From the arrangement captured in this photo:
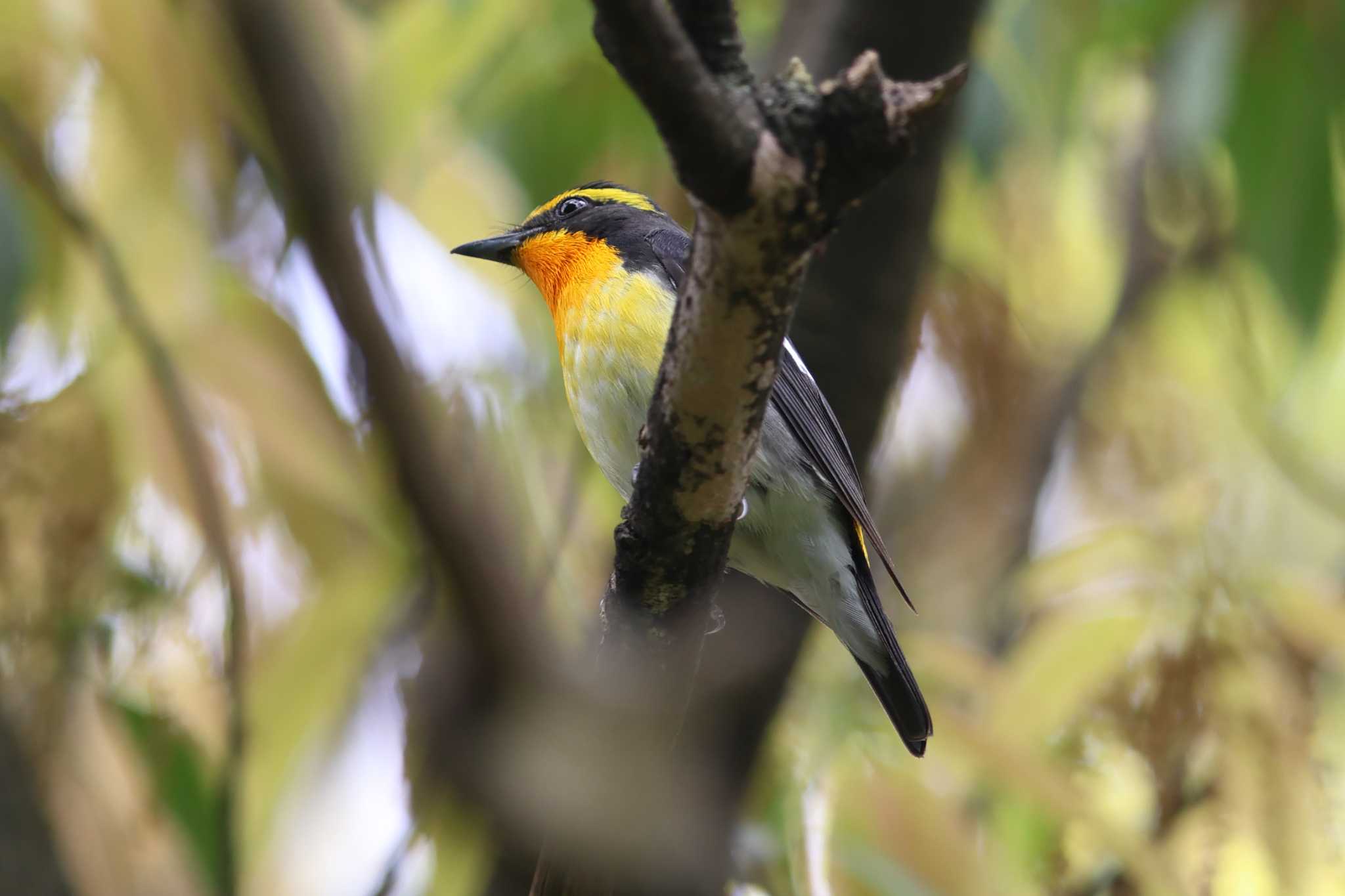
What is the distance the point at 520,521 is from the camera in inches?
103

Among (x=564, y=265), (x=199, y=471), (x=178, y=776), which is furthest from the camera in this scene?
(x=564, y=265)

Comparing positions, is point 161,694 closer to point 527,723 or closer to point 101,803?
point 101,803

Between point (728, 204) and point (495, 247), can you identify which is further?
point (495, 247)

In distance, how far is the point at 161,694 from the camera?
310cm

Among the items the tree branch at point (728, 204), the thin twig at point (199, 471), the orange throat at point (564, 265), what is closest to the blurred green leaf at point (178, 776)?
the thin twig at point (199, 471)

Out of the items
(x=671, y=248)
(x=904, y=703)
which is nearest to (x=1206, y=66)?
(x=671, y=248)

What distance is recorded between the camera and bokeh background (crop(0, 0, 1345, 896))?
2.71 metres

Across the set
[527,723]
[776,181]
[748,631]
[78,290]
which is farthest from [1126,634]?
[78,290]

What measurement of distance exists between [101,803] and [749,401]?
2016 mm

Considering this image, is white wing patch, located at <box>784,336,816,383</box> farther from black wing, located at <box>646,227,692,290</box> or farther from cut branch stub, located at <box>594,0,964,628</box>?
cut branch stub, located at <box>594,0,964,628</box>

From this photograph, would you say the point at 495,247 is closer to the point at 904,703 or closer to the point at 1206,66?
the point at 904,703

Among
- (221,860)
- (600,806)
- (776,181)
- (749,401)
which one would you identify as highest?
(776,181)

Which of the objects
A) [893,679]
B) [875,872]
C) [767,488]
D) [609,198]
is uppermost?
[609,198]

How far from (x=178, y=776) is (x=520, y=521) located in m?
1.04
